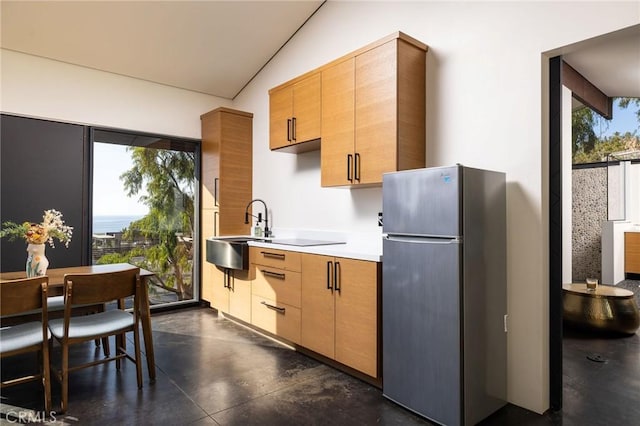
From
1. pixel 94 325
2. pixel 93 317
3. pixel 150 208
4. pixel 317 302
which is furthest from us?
pixel 150 208

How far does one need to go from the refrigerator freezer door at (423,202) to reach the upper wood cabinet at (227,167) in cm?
266

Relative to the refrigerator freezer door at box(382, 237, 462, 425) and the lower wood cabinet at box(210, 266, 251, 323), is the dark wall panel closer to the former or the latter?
the lower wood cabinet at box(210, 266, 251, 323)

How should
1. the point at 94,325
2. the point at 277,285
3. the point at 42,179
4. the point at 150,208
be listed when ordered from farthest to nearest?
1. the point at 150,208
2. the point at 42,179
3. the point at 277,285
4. the point at 94,325

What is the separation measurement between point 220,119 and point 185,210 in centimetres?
129

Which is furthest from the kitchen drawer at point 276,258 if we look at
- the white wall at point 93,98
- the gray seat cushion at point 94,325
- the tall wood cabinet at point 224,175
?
the white wall at point 93,98

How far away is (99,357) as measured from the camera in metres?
3.18

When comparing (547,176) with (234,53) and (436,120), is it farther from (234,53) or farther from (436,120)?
(234,53)

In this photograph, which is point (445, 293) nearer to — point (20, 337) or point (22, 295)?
point (22, 295)

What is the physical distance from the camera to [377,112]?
9.27ft

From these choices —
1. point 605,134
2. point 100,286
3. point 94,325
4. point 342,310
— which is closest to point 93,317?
point 94,325

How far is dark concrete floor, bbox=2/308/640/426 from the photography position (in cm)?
221

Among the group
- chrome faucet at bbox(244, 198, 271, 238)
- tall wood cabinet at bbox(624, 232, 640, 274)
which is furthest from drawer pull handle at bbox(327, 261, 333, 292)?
tall wood cabinet at bbox(624, 232, 640, 274)

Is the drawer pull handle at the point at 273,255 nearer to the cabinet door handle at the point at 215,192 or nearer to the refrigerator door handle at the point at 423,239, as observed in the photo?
the refrigerator door handle at the point at 423,239

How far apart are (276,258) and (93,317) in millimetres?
1465
